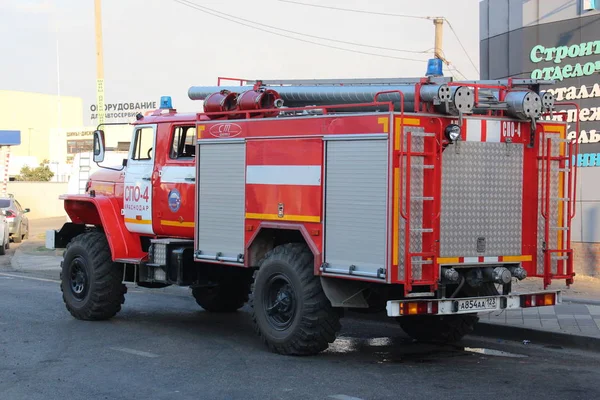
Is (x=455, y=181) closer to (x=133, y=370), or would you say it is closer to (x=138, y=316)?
(x=133, y=370)

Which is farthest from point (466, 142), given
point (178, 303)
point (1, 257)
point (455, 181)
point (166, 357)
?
point (1, 257)

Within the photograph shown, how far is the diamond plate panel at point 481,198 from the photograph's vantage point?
9352mm

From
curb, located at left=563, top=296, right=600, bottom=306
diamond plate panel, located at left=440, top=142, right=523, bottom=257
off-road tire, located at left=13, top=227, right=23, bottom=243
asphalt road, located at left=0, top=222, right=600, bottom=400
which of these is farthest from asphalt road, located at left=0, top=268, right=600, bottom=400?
off-road tire, located at left=13, top=227, right=23, bottom=243

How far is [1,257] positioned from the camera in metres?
24.9

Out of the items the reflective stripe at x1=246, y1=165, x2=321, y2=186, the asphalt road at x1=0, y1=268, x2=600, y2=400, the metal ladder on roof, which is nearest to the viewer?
the asphalt road at x1=0, y1=268, x2=600, y2=400

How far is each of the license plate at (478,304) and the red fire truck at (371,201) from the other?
0.05 ft

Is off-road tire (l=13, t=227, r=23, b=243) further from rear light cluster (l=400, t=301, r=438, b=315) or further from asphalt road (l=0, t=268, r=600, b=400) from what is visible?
rear light cluster (l=400, t=301, r=438, b=315)

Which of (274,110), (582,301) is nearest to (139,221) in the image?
(274,110)

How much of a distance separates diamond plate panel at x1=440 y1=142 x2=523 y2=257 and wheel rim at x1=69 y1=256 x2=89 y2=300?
5.72 metres

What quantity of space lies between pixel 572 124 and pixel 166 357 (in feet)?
33.2

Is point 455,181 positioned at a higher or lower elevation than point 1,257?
higher

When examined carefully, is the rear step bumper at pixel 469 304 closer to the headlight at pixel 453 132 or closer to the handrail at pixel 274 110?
the headlight at pixel 453 132

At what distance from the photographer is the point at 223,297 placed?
13766 mm

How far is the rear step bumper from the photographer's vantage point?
905cm
